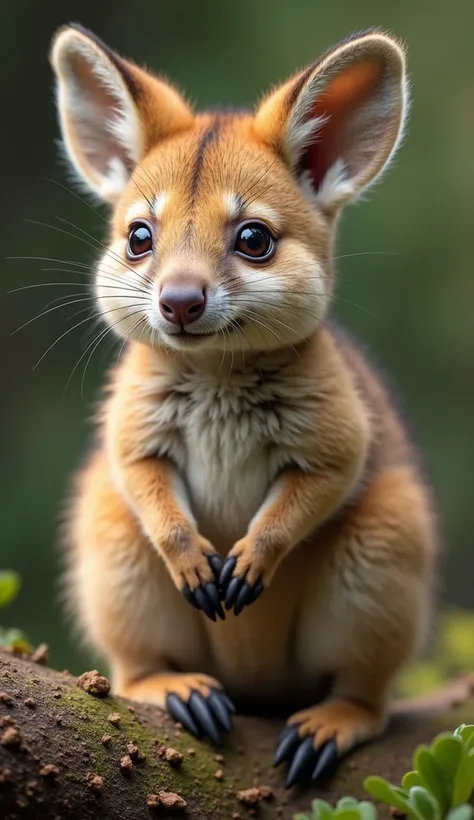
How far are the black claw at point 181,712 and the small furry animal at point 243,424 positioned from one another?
0.01m

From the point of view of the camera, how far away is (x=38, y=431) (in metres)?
7.88

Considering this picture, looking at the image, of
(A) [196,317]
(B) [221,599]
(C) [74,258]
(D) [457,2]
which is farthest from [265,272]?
(D) [457,2]

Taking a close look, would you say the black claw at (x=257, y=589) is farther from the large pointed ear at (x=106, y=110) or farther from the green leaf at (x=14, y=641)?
the large pointed ear at (x=106, y=110)

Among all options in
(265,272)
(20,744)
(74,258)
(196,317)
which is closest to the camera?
(20,744)

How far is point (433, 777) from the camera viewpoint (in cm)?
234

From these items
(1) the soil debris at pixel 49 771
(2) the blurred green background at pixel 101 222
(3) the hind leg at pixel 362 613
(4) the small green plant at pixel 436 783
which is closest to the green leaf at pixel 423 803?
(4) the small green plant at pixel 436 783

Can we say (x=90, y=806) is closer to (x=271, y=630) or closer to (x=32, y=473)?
(x=271, y=630)

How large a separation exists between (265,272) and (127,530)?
1.03 m

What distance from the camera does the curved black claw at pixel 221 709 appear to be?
126 inches

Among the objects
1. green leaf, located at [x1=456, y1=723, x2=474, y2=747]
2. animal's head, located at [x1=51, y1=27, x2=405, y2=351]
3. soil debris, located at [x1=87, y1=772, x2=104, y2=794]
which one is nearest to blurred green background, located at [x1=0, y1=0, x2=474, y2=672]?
animal's head, located at [x1=51, y1=27, x2=405, y2=351]

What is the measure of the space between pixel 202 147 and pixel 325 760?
1909 millimetres

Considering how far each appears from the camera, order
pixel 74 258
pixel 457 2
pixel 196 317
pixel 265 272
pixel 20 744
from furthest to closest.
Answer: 1. pixel 457 2
2. pixel 74 258
3. pixel 265 272
4. pixel 196 317
5. pixel 20 744

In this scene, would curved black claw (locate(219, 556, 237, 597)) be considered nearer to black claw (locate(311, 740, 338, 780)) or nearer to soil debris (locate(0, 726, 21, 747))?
black claw (locate(311, 740, 338, 780))

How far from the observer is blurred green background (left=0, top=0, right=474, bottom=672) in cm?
770
